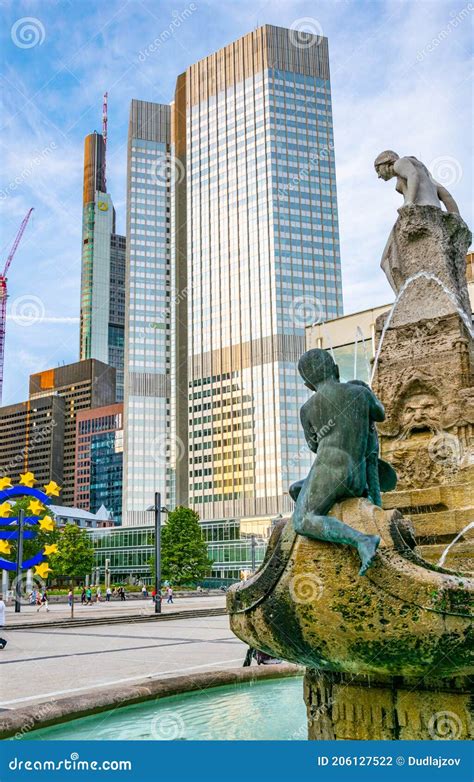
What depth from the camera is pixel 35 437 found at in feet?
552

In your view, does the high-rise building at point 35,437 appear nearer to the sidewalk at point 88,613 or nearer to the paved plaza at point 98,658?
the sidewalk at point 88,613

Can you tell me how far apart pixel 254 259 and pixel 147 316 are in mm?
24045

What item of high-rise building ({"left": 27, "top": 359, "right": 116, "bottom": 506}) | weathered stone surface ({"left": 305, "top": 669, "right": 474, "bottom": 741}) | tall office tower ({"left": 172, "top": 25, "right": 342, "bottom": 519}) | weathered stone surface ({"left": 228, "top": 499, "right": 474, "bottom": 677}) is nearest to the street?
weathered stone surface ({"left": 305, "top": 669, "right": 474, "bottom": 741})

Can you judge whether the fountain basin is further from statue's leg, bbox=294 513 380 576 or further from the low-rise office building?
the low-rise office building

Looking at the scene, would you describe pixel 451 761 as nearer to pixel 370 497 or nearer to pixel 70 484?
pixel 370 497

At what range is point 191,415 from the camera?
116 m

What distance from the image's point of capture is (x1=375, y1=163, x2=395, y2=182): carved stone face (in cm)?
948

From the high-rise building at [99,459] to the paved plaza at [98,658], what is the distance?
134 metres

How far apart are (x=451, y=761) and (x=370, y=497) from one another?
1.81m

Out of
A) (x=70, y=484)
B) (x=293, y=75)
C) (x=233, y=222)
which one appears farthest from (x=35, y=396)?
(x=293, y=75)

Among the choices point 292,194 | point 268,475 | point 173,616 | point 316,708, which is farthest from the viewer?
point 292,194

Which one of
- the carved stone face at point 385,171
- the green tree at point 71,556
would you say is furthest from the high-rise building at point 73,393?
the carved stone face at point 385,171

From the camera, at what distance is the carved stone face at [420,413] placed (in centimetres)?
798

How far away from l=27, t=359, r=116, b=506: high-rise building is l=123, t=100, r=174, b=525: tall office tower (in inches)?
2026
